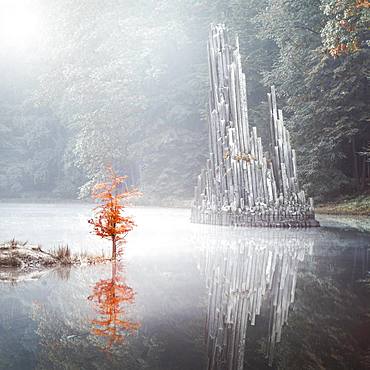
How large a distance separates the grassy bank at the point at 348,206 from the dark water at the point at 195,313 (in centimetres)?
1310

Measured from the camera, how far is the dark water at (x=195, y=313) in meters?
4.45

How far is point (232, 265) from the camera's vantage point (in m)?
9.22

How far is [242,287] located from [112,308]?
2.07 metres

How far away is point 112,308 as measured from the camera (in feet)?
19.4

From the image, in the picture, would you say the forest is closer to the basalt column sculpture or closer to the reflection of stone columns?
the basalt column sculpture

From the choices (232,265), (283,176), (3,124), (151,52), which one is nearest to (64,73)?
(151,52)

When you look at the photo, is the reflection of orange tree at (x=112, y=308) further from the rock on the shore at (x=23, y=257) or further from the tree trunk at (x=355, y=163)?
the tree trunk at (x=355, y=163)

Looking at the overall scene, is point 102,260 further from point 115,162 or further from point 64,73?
point 115,162

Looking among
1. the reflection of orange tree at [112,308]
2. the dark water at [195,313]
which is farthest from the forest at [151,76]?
the reflection of orange tree at [112,308]

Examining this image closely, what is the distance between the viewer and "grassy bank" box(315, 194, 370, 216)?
2320 centimetres

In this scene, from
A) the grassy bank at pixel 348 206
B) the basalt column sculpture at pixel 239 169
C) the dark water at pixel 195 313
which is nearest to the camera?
the dark water at pixel 195 313

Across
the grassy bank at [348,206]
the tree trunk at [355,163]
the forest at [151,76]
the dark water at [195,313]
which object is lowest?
the dark water at [195,313]

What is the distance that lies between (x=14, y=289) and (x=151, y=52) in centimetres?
2951

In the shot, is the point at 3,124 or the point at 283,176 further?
the point at 3,124
